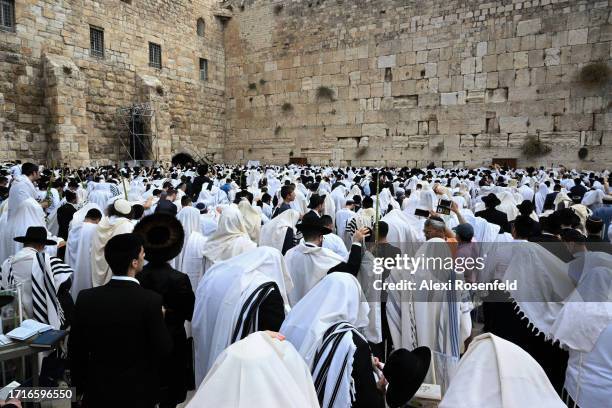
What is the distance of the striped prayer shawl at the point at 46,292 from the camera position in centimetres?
326

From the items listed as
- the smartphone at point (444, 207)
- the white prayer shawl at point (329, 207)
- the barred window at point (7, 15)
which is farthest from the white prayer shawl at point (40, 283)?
the barred window at point (7, 15)

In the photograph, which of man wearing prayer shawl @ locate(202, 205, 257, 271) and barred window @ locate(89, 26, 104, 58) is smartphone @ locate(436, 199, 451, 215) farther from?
barred window @ locate(89, 26, 104, 58)

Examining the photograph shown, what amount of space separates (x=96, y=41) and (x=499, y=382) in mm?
20145

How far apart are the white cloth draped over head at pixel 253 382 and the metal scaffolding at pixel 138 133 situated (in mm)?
18691

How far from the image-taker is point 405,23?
1900 cm

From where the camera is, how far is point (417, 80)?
18781mm

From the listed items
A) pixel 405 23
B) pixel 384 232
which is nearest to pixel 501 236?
pixel 384 232

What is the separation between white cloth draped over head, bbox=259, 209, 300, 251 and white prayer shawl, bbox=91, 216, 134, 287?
1.56 m

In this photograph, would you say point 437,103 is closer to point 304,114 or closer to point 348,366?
point 304,114

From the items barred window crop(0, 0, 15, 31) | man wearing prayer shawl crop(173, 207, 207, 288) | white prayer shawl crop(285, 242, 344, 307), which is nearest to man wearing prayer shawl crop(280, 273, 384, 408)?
white prayer shawl crop(285, 242, 344, 307)

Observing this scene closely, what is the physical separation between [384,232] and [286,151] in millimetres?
18083

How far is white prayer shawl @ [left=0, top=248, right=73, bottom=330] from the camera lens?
128 inches

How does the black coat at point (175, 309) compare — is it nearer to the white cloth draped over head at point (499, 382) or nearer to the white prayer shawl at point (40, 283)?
the white prayer shawl at point (40, 283)

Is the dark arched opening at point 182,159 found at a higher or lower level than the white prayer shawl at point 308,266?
higher
